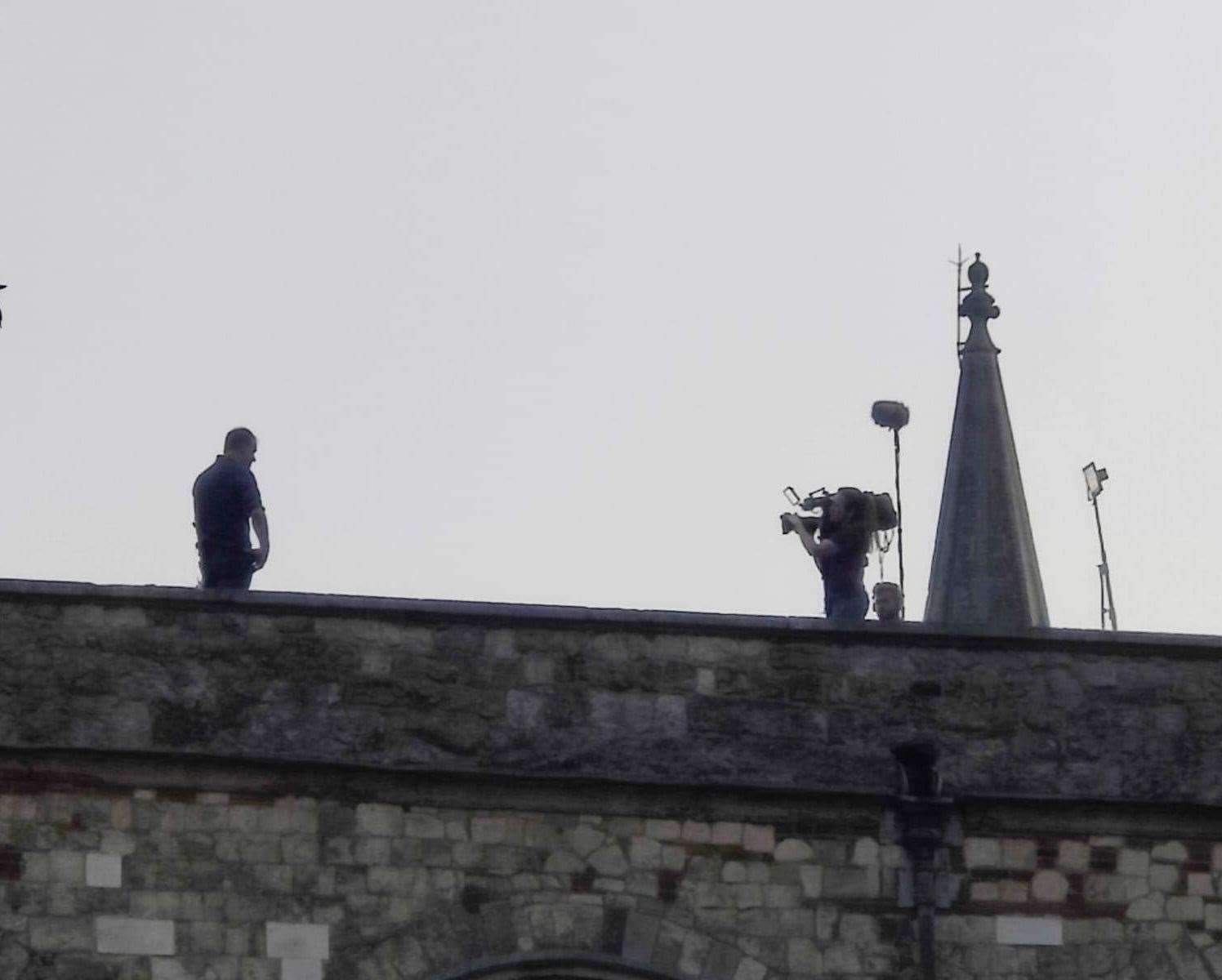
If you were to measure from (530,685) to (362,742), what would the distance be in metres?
0.85

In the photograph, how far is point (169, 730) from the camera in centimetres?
1892

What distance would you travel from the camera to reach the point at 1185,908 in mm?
19156

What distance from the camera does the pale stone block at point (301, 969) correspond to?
18500mm

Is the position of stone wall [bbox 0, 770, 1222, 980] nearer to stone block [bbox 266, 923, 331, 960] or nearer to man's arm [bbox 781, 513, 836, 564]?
stone block [bbox 266, 923, 331, 960]

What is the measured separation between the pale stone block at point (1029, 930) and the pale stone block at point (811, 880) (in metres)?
0.85

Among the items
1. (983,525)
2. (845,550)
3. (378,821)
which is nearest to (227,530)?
(378,821)

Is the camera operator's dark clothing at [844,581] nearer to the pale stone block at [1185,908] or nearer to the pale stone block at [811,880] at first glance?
the pale stone block at [811,880]

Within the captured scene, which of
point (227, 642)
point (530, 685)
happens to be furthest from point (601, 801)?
point (227, 642)

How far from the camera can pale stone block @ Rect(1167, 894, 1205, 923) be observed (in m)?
19.1

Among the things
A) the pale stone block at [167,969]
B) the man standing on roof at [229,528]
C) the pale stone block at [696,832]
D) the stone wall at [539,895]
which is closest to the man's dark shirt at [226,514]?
the man standing on roof at [229,528]

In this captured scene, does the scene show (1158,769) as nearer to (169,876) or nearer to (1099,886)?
(1099,886)

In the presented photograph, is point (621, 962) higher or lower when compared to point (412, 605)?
lower

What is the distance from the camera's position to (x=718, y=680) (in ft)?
63.7

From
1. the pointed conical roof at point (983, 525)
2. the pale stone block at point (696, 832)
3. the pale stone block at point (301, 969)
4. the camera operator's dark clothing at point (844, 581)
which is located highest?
the pointed conical roof at point (983, 525)
